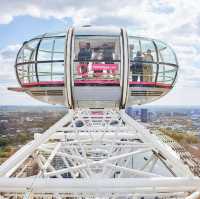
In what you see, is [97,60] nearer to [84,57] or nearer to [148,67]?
[84,57]

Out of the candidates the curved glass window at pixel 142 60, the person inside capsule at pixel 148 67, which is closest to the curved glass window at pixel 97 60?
the curved glass window at pixel 142 60

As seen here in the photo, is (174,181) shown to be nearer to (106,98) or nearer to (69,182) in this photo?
(69,182)

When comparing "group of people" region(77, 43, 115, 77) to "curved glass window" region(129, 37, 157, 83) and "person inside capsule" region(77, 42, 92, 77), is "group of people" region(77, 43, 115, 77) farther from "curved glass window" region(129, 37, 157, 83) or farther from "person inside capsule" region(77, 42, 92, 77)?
"curved glass window" region(129, 37, 157, 83)

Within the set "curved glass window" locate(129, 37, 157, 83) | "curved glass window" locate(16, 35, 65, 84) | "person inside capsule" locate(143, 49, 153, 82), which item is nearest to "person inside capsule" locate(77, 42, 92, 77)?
"curved glass window" locate(16, 35, 65, 84)

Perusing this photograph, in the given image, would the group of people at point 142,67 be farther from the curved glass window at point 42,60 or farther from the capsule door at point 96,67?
the curved glass window at point 42,60

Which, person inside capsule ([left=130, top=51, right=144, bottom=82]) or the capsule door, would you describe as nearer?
the capsule door

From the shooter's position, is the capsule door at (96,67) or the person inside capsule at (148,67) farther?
the person inside capsule at (148,67)
